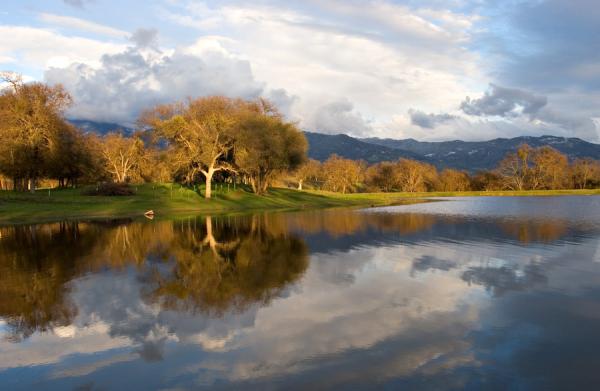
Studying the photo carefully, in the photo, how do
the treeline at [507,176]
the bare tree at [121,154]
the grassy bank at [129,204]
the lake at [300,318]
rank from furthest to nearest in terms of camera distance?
1. the treeline at [507,176]
2. the bare tree at [121,154]
3. the grassy bank at [129,204]
4. the lake at [300,318]

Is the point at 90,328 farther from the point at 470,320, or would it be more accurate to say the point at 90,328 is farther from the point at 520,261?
the point at 520,261

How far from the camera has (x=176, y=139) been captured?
3268 inches

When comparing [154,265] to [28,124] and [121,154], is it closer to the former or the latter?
[28,124]

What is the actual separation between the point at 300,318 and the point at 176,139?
242ft

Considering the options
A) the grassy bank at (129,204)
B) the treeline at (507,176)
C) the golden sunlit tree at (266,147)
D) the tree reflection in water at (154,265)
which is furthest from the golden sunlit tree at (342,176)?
the tree reflection in water at (154,265)

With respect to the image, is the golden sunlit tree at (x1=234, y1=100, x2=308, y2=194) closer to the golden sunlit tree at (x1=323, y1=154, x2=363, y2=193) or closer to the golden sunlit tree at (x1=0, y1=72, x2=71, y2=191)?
the golden sunlit tree at (x1=0, y1=72, x2=71, y2=191)

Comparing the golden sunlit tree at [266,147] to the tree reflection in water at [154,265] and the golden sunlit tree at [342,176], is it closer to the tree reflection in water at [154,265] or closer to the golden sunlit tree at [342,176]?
the tree reflection in water at [154,265]

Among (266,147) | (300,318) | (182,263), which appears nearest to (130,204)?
(266,147)

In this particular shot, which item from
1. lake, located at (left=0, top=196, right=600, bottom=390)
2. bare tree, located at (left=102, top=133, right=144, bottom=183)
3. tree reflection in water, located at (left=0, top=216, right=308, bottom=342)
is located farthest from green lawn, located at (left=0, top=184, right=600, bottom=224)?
bare tree, located at (left=102, top=133, right=144, bottom=183)

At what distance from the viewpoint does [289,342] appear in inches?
478

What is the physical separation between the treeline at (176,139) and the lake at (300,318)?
49729mm

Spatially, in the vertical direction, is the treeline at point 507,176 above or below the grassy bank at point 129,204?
above

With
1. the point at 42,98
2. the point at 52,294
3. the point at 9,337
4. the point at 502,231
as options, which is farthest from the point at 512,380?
the point at 42,98

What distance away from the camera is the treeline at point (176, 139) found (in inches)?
2746
